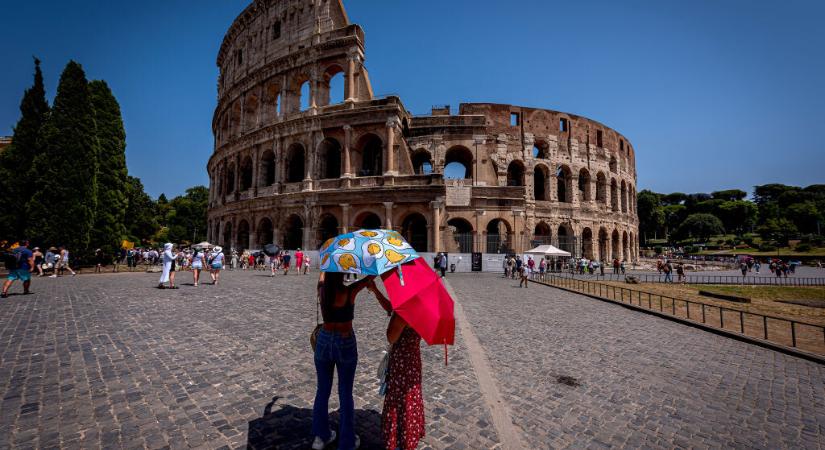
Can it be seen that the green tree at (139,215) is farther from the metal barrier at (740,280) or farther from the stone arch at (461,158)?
the metal barrier at (740,280)

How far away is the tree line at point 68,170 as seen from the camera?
18.1 meters

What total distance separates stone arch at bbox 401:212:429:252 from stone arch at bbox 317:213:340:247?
521cm

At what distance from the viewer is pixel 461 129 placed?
25.7 m

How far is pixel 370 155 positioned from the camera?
2761 cm

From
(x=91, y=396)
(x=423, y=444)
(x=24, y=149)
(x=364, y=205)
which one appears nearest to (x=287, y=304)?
(x=91, y=396)

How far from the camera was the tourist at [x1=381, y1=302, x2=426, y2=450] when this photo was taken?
2.54 meters

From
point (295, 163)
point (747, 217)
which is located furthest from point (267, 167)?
point (747, 217)

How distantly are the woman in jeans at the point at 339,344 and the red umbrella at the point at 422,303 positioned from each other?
15.1 inches

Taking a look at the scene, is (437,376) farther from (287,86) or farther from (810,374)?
(287,86)

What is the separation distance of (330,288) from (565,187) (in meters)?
31.7

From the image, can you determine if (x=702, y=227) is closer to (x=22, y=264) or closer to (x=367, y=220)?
(x=367, y=220)

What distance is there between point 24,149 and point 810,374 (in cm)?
3585

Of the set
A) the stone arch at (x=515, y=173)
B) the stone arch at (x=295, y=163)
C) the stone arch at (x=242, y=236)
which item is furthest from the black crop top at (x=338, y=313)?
the stone arch at (x=242, y=236)

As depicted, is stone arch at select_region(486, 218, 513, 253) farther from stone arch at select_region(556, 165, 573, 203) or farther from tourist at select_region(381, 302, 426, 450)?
tourist at select_region(381, 302, 426, 450)
